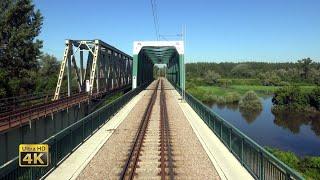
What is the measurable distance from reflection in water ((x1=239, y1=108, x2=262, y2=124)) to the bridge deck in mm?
43911

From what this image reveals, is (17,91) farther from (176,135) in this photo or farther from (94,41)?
(176,135)

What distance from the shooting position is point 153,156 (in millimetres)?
16656

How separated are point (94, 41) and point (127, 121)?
20.2 metres

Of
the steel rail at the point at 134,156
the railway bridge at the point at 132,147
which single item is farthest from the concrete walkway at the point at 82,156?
the steel rail at the point at 134,156

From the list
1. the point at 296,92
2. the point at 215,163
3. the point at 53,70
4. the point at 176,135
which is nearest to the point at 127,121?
the point at 176,135

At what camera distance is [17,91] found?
166 ft

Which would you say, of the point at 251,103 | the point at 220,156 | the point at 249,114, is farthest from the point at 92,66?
the point at 251,103

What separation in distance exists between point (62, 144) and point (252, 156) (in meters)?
7.19

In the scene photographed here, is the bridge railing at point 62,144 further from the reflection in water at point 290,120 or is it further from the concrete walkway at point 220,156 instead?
the reflection in water at point 290,120

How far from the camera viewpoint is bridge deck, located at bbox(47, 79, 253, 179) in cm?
1371

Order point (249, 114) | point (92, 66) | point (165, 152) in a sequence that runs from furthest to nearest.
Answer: point (249, 114) → point (92, 66) → point (165, 152)

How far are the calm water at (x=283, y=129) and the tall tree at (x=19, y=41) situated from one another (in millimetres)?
30918

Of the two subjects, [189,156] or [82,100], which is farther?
[82,100]

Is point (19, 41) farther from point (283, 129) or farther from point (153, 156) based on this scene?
point (153, 156)
